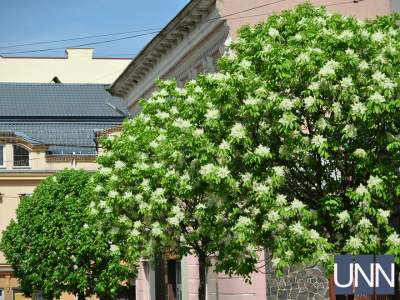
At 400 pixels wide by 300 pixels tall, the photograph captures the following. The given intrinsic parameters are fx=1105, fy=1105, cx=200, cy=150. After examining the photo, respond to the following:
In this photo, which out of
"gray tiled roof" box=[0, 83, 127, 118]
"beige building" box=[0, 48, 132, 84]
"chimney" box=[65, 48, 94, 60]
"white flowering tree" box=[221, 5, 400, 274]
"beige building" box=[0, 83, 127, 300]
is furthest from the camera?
"beige building" box=[0, 48, 132, 84]

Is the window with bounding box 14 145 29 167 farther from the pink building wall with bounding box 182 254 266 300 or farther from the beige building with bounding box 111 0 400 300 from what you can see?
the pink building wall with bounding box 182 254 266 300

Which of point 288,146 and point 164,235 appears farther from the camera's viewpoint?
point 164,235

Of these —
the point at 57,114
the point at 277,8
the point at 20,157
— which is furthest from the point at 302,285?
the point at 57,114

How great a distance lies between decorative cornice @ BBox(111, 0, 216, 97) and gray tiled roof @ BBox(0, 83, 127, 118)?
2223 cm

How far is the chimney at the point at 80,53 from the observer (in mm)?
79125

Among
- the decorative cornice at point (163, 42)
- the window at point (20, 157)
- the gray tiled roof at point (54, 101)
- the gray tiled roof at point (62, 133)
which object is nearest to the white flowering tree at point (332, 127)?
the decorative cornice at point (163, 42)

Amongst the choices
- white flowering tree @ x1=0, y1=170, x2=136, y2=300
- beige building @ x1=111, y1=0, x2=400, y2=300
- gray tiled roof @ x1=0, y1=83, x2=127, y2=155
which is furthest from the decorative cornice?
gray tiled roof @ x1=0, y1=83, x2=127, y2=155

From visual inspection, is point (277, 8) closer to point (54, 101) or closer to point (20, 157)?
point (20, 157)

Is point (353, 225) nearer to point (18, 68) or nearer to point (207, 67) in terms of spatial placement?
point (207, 67)

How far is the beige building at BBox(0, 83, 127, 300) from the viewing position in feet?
214

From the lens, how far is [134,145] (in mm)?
24547

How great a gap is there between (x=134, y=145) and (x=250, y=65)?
740cm

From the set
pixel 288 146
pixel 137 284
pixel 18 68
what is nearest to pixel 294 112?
pixel 288 146

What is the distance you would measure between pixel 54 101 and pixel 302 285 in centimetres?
4513
